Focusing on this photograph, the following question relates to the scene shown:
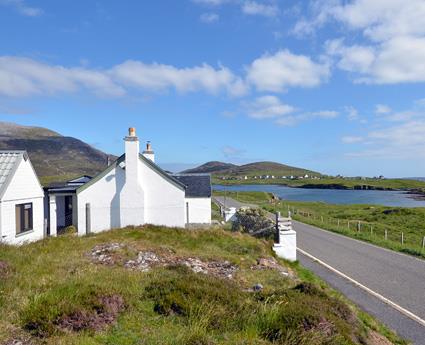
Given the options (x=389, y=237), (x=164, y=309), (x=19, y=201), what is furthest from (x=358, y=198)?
(x=164, y=309)

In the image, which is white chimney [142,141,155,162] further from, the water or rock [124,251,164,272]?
the water

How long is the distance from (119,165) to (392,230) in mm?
29841

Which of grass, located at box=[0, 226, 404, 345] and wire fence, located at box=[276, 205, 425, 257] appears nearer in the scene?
grass, located at box=[0, 226, 404, 345]

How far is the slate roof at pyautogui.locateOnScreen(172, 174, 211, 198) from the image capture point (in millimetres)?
30375

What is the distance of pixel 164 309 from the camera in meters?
7.25

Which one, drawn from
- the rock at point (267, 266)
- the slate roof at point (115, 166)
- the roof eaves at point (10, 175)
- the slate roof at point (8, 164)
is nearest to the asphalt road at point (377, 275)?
the rock at point (267, 266)

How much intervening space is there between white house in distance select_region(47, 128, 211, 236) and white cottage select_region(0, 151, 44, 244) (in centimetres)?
203

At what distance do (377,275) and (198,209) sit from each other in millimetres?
16033

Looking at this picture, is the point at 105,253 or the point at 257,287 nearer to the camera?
the point at 257,287

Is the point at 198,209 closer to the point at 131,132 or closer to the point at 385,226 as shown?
the point at 131,132

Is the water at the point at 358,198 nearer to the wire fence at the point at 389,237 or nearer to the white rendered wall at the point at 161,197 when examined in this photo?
the wire fence at the point at 389,237

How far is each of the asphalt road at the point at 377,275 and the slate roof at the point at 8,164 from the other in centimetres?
1417

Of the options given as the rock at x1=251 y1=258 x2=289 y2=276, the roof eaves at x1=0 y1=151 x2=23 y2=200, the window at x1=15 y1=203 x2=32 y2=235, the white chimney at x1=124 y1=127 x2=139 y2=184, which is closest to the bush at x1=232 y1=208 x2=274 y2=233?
the rock at x1=251 y1=258 x2=289 y2=276

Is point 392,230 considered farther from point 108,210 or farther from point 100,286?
point 100,286
